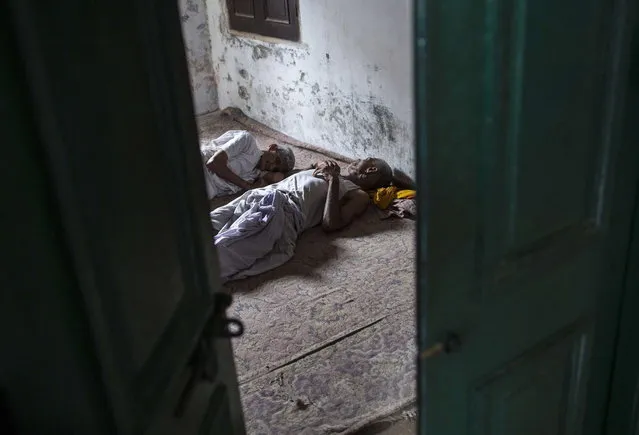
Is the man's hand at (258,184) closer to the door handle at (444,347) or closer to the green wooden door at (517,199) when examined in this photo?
the green wooden door at (517,199)

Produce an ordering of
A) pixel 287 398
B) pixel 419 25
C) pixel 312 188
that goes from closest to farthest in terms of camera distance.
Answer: pixel 419 25 < pixel 287 398 < pixel 312 188

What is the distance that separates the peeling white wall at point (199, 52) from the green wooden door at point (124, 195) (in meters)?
4.97

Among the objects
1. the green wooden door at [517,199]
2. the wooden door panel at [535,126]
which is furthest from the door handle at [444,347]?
the wooden door panel at [535,126]

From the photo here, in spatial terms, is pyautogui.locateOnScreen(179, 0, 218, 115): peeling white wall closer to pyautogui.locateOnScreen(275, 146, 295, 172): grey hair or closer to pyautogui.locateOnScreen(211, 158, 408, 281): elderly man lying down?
pyautogui.locateOnScreen(275, 146, 295, 172): grey hair

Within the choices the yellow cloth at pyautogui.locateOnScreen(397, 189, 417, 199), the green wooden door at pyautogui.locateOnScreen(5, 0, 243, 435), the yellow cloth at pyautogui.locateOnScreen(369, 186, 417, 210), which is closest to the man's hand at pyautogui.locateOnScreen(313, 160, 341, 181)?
the yellow cloth at pyautogui.locateOnScreen(369, 186, 417, 210)

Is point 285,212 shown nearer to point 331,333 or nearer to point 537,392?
point 331,333

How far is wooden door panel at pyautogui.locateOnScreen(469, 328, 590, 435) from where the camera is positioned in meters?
1.30

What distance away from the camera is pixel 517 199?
111 cm

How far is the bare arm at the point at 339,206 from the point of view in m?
3.78

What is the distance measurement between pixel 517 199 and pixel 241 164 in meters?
3.48

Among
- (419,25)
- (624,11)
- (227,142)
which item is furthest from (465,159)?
(227,142)

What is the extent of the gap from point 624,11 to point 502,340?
63 centimetres

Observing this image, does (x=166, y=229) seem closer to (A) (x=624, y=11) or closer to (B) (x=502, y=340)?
(B) (x=502, y=340)

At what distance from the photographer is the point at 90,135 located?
0.74m
